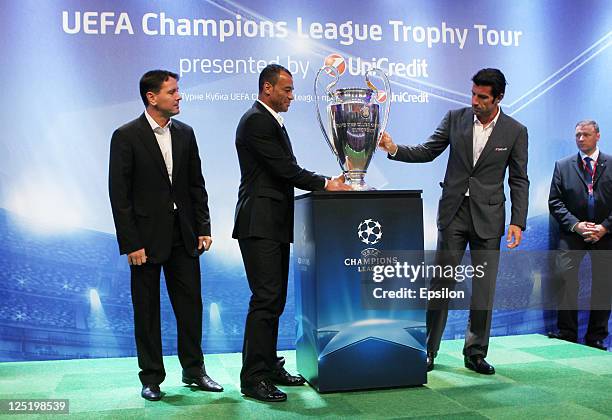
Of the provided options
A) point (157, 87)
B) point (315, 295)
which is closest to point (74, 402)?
point (315, 295)

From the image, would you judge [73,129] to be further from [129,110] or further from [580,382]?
[580,382]

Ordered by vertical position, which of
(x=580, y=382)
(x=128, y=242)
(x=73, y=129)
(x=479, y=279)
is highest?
(x=73, y=129)

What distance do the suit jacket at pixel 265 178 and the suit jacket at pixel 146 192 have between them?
11.4 inches

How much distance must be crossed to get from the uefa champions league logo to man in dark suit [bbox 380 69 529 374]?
0.68 meters

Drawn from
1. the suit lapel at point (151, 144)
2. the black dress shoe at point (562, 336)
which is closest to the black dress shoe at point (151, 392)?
the suit lapel at point (151, 144)

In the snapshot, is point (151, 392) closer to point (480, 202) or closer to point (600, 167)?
point (480, 202)

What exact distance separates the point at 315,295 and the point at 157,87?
→ 48.8 inches

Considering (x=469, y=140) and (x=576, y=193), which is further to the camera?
(x=576, y=193)

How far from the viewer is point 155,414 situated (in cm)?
305

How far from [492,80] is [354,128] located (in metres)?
0.87

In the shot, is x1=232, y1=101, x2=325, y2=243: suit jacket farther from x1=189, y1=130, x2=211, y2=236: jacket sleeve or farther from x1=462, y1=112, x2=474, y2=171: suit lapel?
x1=462, y1=112, x2=474, y2=171: suit lapel

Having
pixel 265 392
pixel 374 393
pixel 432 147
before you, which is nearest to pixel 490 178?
pixel 432 147

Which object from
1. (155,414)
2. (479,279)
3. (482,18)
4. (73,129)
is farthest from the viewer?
(482,18)

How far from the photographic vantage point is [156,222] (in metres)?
3.34
